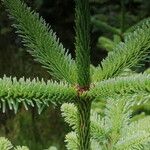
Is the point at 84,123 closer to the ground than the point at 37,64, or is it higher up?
closer to the ground

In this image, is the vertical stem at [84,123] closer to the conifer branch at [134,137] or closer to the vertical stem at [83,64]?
the vertical stem at [83,64]

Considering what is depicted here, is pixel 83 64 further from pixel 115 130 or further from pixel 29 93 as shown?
pixel 115 130

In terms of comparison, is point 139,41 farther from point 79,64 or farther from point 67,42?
point 67,42

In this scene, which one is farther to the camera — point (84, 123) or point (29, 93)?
point (84, 123)

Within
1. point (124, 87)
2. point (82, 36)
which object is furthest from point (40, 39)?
point (124, 87)

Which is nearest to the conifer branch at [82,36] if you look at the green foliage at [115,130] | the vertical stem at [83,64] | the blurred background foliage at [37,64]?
the vertical stem at [83,64]

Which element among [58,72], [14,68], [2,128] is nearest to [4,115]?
[2,128]
